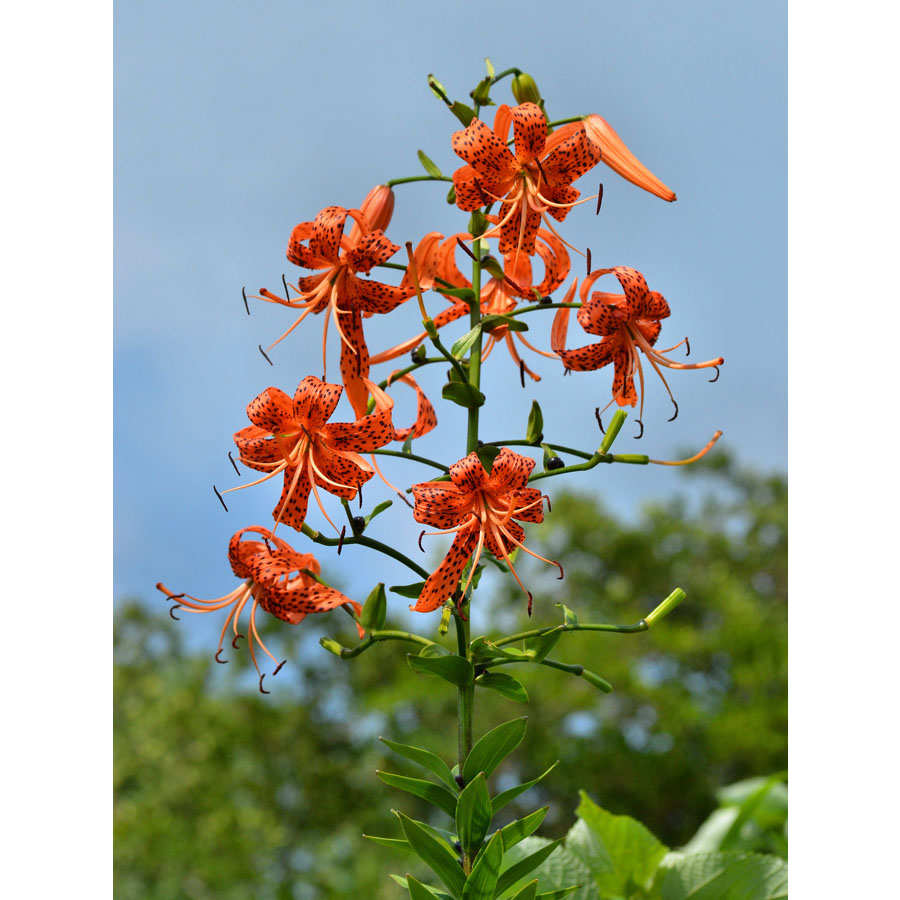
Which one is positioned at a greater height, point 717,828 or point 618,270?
point 618,270

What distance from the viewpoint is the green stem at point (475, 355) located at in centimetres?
81

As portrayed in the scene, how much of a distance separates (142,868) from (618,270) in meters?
3.79

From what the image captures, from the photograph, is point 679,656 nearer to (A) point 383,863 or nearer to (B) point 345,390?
(A) point 383,863

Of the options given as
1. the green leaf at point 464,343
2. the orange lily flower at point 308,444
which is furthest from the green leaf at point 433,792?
the green leaf at point 464,343

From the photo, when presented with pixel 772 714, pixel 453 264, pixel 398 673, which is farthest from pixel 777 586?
pixel 453 264

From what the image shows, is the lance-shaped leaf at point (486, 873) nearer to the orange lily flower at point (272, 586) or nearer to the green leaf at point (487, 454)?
the orange lily flower at point (272, 586)

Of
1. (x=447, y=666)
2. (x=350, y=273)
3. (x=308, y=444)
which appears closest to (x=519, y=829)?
(x=447, y=666)

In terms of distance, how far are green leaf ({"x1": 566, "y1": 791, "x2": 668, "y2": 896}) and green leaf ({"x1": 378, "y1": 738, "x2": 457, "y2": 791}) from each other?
30cm

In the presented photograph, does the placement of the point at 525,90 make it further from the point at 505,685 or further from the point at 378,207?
the point at 505,685

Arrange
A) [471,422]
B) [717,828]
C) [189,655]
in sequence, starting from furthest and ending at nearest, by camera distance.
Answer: [189,655] → [717,828] → [471,422]

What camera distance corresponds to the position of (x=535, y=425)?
2.67 ft

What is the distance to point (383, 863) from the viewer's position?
367 centimetres

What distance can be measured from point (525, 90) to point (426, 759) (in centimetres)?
61

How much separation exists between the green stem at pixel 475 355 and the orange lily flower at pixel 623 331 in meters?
0.09
